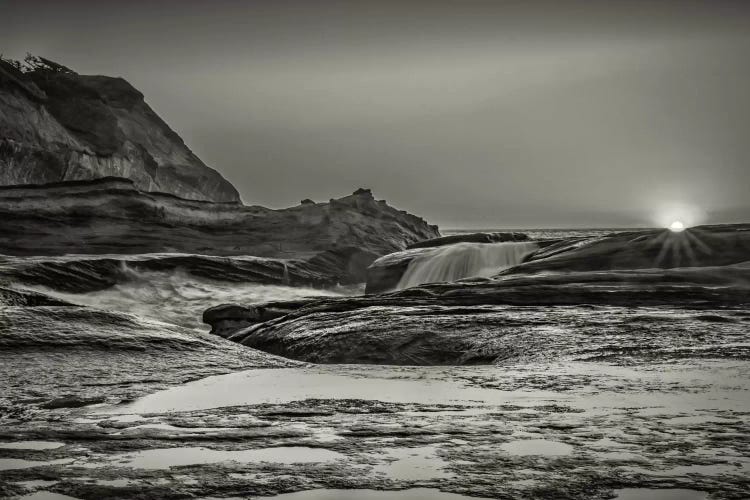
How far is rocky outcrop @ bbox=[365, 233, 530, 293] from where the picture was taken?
2011cm

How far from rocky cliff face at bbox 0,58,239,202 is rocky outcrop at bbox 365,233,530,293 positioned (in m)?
22.5

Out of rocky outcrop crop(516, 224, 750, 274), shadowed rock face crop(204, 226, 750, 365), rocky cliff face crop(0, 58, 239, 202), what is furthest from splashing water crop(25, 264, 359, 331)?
rocky cliff face crop(0, 58, 239, 202)

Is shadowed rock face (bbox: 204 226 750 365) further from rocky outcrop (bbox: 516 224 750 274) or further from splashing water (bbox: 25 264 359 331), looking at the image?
splashing water (bbox: 25 264 359 331)

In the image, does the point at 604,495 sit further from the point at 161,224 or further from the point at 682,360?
the point at 161,224

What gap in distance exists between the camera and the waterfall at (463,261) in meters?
20.0

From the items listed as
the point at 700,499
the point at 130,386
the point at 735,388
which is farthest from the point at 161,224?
the point at 700,499

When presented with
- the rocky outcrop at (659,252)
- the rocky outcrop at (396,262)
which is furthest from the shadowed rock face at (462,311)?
the rocky outcrop at (396,262)

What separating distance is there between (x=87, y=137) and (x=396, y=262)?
1241 inches

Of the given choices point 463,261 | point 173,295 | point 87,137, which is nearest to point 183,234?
point 173,295

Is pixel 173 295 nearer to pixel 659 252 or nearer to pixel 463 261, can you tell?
pixel 463 261

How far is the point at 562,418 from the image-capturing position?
4.46 metres

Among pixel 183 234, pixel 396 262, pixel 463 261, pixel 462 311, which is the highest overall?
pixel 183 234

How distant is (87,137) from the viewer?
46.0m

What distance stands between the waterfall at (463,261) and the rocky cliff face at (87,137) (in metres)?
23.6
